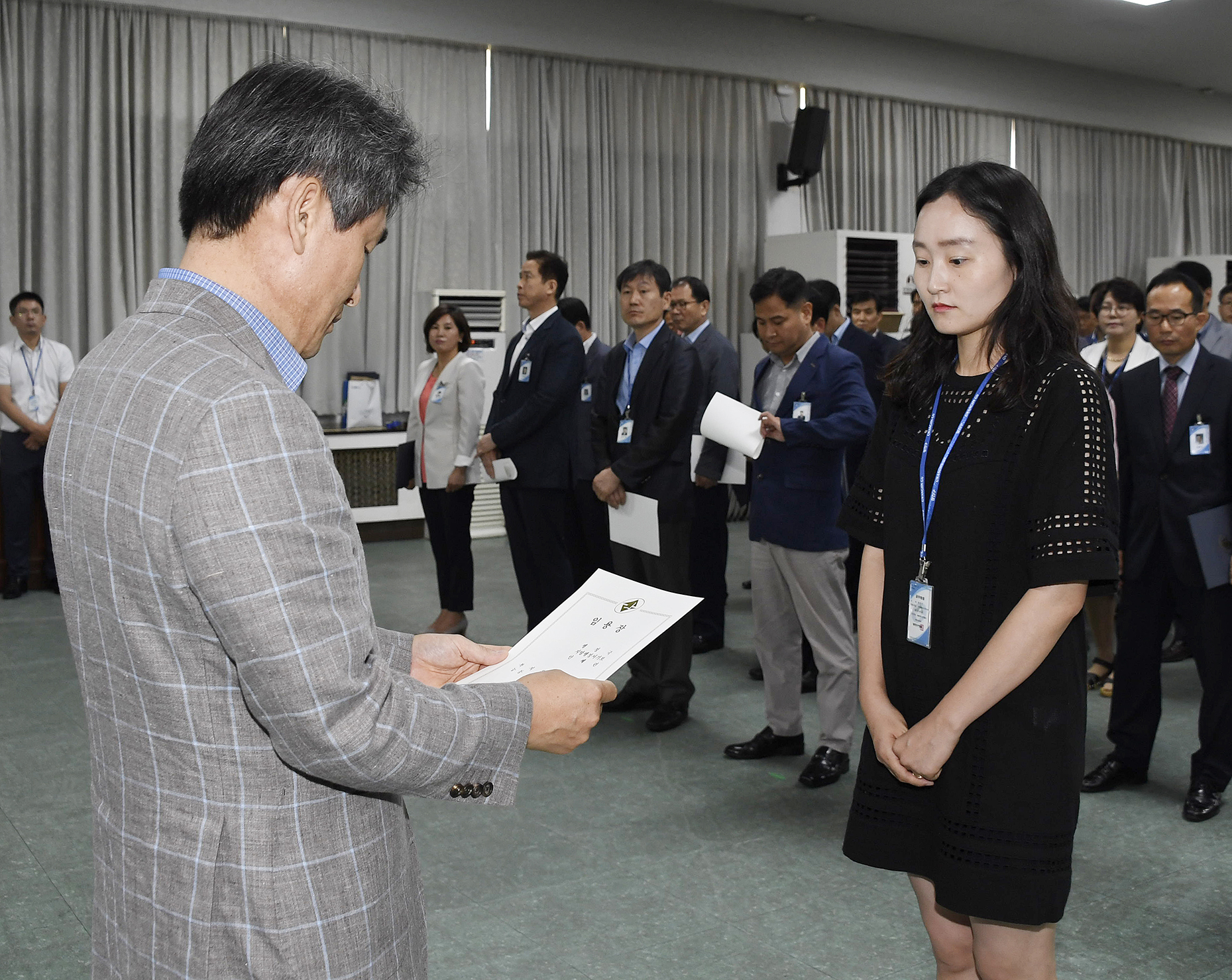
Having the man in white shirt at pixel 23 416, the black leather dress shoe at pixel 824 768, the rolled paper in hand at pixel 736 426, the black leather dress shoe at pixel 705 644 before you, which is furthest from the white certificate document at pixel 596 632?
the man in white shirt at pixel 23 416

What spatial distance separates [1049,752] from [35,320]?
630 centimetres

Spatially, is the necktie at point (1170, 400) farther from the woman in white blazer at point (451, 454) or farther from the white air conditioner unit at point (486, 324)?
the white air conditioner unit at point (486, 324)

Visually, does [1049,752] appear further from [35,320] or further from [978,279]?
[35,320]

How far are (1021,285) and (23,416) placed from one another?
6.05 metres

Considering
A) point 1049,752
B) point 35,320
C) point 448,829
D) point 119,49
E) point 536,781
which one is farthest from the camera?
point 119,49

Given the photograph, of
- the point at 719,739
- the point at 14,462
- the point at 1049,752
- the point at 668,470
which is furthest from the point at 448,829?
the point at 14,462

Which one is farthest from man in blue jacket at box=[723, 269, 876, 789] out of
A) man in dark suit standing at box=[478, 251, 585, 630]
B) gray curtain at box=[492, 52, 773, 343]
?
gray curtain at box=[492, 52, 773, 343]

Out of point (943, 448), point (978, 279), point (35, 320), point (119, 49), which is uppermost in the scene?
point (119, 49)

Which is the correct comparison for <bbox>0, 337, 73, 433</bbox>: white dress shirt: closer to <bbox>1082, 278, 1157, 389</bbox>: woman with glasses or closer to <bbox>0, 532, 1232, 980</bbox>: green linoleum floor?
<bbox>0, 532, 1232, 980</bbox>: green linoleum floor

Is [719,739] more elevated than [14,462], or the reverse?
[14,462]

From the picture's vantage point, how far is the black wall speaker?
9.07 metres

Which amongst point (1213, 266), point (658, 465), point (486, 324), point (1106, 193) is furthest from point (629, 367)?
point (1213, 266)

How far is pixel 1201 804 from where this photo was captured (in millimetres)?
3148

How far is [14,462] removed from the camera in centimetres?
631
